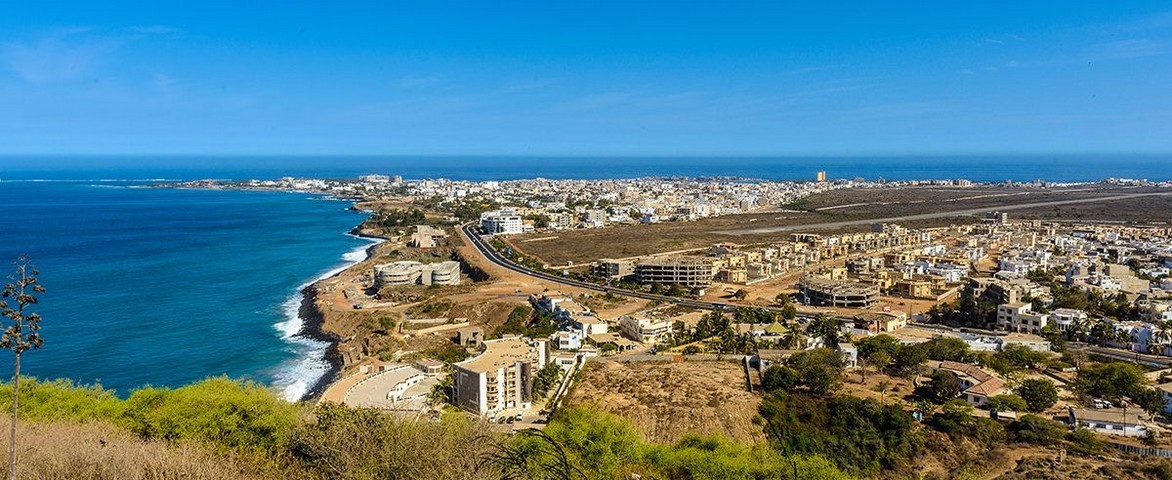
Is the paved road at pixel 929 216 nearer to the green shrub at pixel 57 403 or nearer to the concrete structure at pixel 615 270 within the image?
the concrete structure at pixel 615 270

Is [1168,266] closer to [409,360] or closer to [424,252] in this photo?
[409,360]

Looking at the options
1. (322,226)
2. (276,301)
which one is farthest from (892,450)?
(322,226)

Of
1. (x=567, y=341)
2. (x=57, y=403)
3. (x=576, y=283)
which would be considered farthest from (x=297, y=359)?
(x=576, y=283)

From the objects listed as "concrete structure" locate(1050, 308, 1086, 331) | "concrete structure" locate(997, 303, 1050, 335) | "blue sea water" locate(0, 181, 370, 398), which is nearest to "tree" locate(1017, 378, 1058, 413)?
"concrete structure" locate(997, 303, 1050, 335)

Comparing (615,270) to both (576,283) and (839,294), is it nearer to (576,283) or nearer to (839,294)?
(576,283)

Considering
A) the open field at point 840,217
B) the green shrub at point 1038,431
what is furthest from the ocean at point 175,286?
the green shrub at point 1038,431
